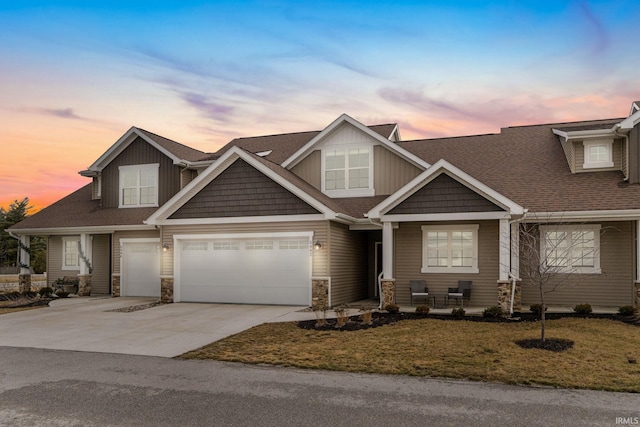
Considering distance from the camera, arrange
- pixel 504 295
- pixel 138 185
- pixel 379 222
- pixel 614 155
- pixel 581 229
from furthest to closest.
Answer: pixel 138 185 < pixel 614 155 < pixel 379 222 < pixel 581 229 < pixel 504 295

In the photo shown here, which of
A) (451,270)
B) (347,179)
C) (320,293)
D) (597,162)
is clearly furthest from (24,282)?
(597,162)

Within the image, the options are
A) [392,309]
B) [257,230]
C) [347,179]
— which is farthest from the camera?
[347,179]

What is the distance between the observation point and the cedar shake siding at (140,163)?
76.9 feet

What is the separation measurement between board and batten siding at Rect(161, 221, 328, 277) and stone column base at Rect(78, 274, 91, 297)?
18.6 ft

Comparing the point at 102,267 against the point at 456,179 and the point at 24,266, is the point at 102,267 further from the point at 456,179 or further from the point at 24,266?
the point at 456,179

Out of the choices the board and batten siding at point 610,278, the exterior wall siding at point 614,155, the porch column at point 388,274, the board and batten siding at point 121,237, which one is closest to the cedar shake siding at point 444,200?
the porch column at point 388,274

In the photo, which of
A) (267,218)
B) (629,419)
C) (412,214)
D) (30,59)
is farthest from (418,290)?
(30,59)

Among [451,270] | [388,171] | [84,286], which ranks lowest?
[84,286]

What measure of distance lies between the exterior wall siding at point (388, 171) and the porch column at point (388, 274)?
11.0ft

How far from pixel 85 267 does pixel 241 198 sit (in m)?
9.40

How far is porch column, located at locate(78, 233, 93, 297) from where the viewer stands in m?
23.2

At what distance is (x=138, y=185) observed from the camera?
24094mm

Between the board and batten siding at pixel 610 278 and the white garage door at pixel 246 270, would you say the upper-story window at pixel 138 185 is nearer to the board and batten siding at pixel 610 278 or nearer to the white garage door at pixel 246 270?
the white garage door at pixel 246 270

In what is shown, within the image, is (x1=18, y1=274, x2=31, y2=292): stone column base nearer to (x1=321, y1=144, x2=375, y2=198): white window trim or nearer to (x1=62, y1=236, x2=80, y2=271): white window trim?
(x1=62, y1=236, x2=80, y2=271): white window trim
